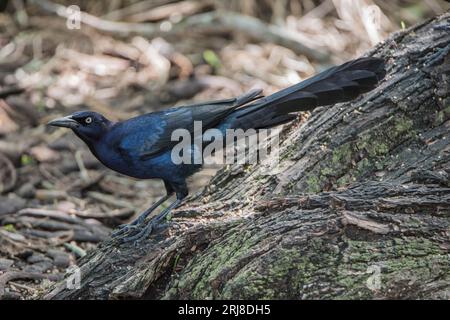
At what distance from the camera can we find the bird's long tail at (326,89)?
12.7ft

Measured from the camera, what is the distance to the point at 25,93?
7.73 metres

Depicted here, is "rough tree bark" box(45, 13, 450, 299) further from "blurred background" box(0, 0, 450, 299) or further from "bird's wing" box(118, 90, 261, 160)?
"blurred background" box(0, 0, 450, 299)

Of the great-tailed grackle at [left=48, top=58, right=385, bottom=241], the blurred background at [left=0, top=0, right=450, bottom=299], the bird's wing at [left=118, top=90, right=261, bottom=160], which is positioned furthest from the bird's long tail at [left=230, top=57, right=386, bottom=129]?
the blurred background at [left=0, top=0, right=450, bottom=299]

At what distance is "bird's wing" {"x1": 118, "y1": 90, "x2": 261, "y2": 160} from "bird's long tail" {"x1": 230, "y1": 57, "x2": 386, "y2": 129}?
15 cm

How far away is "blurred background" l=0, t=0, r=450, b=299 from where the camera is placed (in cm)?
641

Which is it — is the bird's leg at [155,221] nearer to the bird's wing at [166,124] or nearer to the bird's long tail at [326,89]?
the bird's wing at [166,124]

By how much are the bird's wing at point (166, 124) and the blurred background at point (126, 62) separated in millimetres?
1404

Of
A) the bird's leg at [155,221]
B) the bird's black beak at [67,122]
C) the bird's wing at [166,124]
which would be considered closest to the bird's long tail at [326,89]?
the bird's wing at [166,124]

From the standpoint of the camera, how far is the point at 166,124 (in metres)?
4.57

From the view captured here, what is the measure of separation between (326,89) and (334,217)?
39.2 inches

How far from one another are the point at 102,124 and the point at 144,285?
1560 mm
